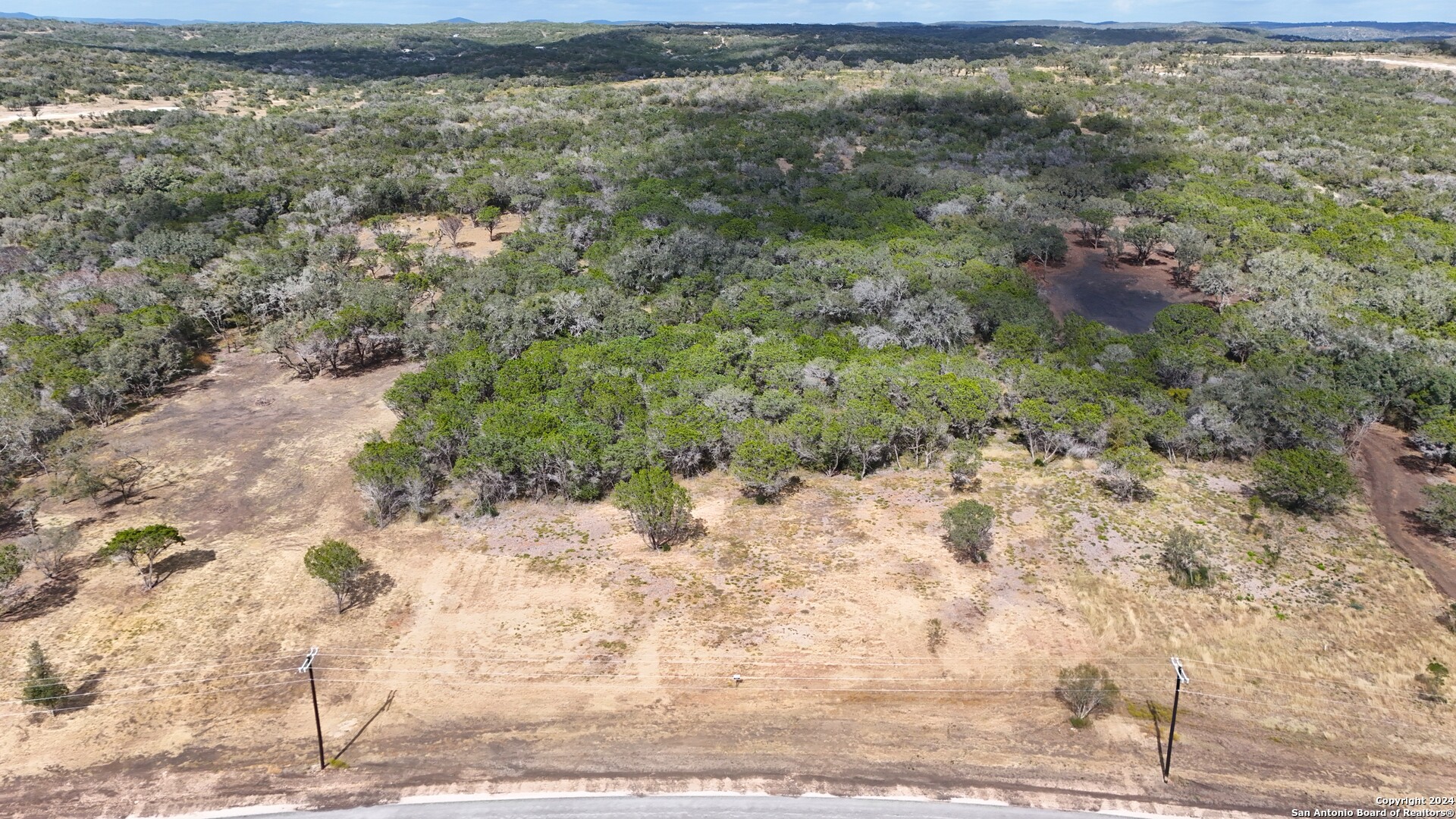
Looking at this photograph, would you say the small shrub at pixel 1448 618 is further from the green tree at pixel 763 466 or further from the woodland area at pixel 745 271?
the green tree at pixel 763 466

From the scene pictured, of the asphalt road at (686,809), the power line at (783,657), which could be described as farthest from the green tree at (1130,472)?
the asphalt road at (686,809)

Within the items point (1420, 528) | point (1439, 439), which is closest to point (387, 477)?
point (1420, 528)

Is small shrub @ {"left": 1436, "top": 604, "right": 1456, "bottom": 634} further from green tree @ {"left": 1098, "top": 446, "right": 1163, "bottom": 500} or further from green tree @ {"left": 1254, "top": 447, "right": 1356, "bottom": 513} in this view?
green tree @ {"left": 1098, "top": 446, "right": 1163, "bottom": 500}

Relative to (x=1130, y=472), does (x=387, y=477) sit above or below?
above

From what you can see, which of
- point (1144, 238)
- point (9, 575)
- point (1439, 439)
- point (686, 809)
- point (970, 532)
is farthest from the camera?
point (1144, 238)

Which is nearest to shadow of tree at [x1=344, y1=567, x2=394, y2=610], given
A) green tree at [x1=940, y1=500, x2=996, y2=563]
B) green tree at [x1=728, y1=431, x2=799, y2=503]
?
green tree at [x1=728, y1=431, x2=799, y2=503]

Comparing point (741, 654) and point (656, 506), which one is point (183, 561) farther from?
point (741, 654)

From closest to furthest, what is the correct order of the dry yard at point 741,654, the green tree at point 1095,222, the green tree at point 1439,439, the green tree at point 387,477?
the dry yard at point 741,654 < the green tree at point 387,477 < the green tree at point 1439,439 < the green tree at point 1095,222
